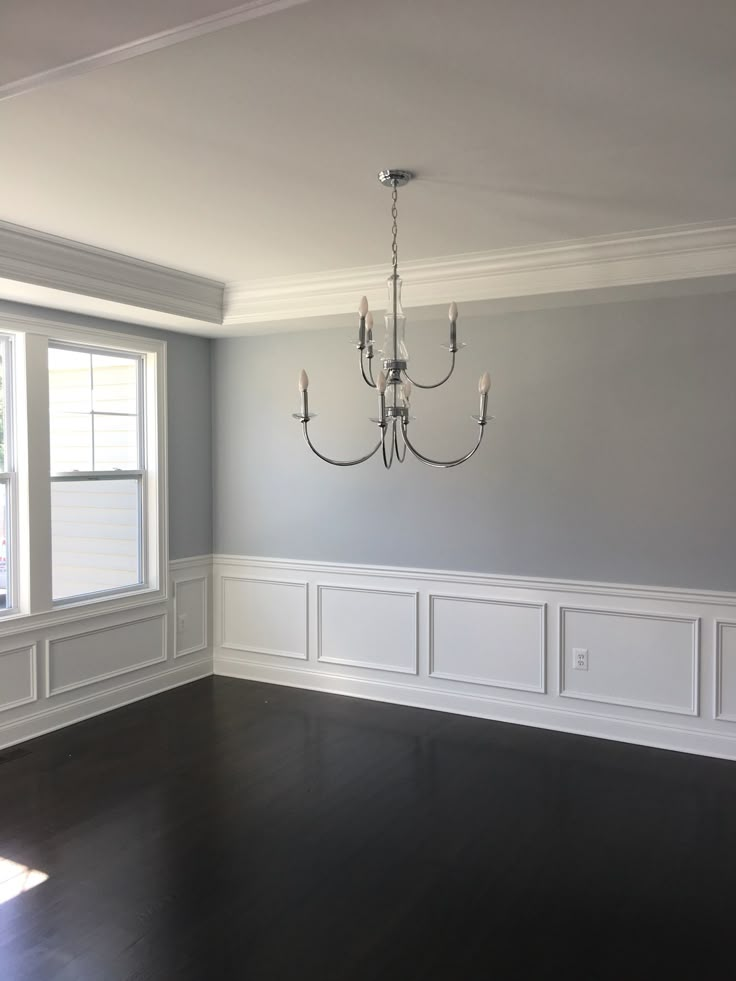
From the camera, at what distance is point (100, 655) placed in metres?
4.73

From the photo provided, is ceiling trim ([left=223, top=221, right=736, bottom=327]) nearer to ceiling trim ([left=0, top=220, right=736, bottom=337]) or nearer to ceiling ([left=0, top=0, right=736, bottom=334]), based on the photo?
ceiling trim ([left=0, top=220, right=736, bottom=337])

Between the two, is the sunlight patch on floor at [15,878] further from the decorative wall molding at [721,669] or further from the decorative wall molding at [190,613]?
the decorative wall molding at [721,669]

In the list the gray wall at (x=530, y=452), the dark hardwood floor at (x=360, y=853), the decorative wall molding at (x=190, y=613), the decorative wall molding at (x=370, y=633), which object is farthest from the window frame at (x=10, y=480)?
the decorative wall molding at (x=370, y=633)

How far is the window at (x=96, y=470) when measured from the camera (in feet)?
14.9

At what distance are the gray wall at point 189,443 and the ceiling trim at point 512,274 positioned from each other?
0.61 metres

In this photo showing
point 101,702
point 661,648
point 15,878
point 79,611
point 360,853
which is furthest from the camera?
point 101,702

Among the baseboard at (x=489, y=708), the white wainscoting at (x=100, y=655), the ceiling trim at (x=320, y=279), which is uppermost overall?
the ceiling trim at (x=320, y=279)

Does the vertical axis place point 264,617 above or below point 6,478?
below

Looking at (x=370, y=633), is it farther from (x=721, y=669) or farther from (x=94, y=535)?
(x=721, y=669)

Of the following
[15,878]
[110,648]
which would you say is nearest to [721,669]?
[15,878]

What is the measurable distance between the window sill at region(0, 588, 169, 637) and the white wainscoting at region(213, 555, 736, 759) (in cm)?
64

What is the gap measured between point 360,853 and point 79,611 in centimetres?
236

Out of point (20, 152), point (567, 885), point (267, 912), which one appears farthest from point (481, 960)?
point (20, 152)

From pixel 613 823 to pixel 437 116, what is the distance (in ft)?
9.13
